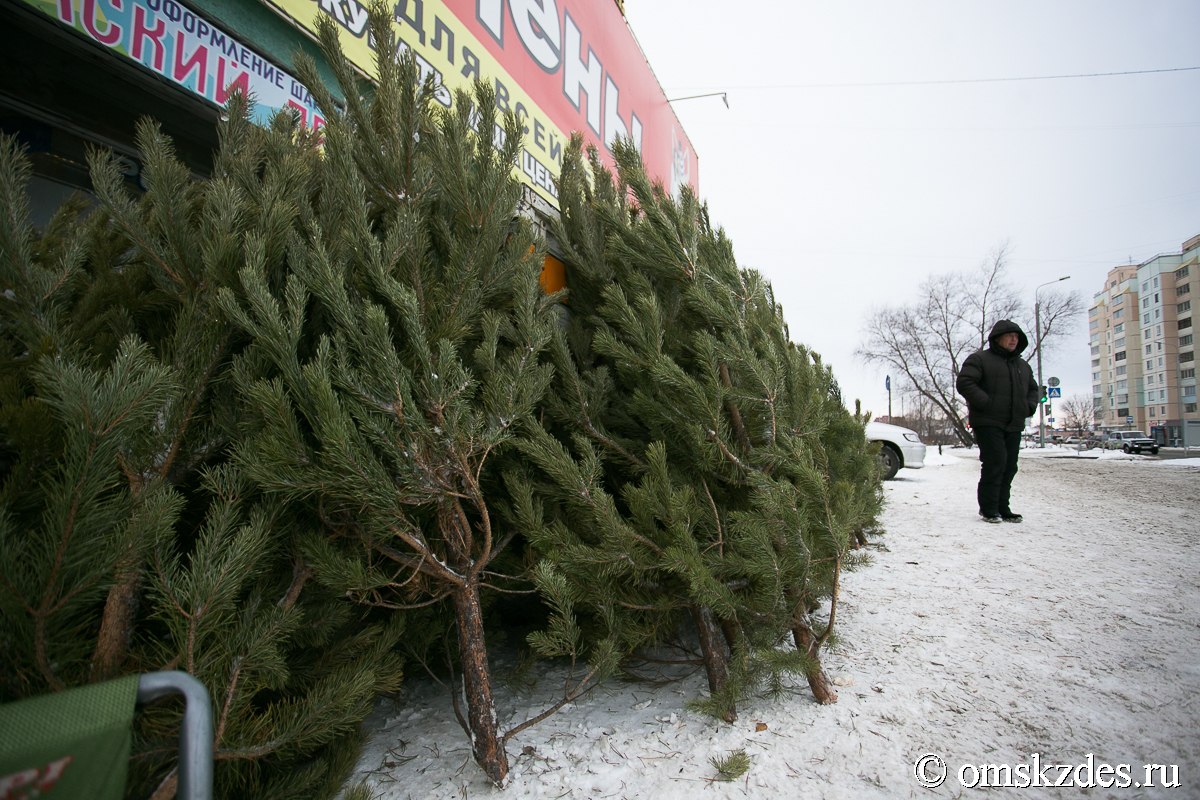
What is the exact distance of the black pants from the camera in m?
5.27

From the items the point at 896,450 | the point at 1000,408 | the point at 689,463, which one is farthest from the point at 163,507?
the point at 896,450

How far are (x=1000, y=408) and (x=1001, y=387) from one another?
0.21 meters

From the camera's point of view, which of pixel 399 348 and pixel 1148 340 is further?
pixel 1148 340

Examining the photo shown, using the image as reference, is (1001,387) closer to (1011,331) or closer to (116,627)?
(1011,331)

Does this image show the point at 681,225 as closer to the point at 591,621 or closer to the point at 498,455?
the point at 498,455

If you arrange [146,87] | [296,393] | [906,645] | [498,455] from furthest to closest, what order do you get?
1. [146,87]
2. [906,645]
3. [498,455]
4. [296,393]

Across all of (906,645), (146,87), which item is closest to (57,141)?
(146,87)

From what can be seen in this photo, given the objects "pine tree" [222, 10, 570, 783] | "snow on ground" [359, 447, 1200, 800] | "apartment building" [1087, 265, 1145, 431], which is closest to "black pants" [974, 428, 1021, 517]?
"snow on ground" [359, 447, 1200, 800]

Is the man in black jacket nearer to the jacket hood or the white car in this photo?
the jacket hood

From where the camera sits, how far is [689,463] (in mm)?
2199

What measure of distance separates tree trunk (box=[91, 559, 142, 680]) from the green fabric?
0.58m

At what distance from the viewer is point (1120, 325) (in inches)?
2840

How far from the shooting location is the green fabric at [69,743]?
59 centimetres

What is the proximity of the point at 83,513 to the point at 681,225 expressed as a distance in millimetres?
2022
